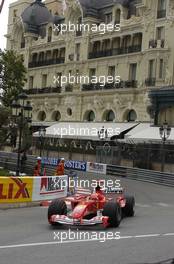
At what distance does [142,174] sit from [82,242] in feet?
87.2

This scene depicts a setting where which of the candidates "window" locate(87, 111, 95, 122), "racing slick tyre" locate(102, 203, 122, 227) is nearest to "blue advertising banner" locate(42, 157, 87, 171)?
"window" locate(87, 111, 95, 122)

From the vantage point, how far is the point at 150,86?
50625 millimetres

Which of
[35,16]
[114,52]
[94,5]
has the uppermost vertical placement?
[35,16]

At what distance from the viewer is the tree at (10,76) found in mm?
38969

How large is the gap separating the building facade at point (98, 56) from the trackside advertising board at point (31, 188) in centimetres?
2568

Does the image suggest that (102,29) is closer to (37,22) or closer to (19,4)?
(37,22)

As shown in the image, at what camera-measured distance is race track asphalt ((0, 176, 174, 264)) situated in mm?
10336

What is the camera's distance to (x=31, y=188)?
2172 cm

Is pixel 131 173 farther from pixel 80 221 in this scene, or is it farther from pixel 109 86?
pixel 80 221

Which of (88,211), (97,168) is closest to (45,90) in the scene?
(97,168)

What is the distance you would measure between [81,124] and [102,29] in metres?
10.6

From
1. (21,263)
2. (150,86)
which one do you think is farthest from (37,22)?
(21,263)

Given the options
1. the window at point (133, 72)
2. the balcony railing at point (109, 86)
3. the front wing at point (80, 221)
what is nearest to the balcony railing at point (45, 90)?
the balcony railing at point (109, 86)

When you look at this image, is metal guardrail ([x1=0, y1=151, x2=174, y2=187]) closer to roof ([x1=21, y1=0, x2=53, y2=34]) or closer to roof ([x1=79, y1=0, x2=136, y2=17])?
roof ([x1=79, y1=0, x2=136, y2=17])
